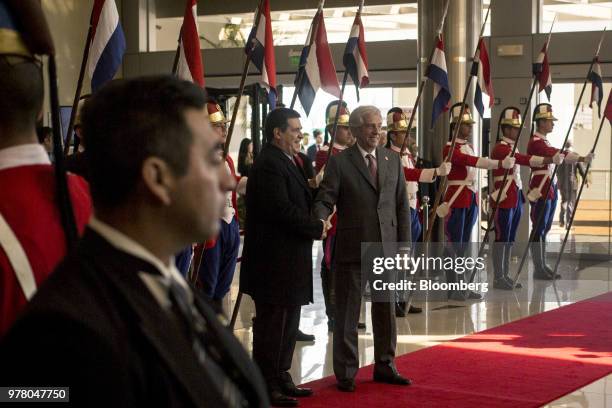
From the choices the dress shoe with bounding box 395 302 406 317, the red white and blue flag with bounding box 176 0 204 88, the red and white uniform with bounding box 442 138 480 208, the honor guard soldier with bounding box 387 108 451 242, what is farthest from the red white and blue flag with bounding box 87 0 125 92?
the red and white uniform with bounding box 442 138 480 208

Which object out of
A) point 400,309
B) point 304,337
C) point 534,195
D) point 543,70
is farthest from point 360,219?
point 534,195

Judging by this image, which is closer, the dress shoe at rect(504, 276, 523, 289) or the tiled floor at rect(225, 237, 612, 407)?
the tiled floor at rect(225, 237, 612, 407)

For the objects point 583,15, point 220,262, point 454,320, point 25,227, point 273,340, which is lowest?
point 454,320

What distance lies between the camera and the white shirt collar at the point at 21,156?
5.73 ft

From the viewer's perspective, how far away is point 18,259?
5.58 ft

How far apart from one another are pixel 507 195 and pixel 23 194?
360 inches

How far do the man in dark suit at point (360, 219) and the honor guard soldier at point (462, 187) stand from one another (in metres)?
3.37

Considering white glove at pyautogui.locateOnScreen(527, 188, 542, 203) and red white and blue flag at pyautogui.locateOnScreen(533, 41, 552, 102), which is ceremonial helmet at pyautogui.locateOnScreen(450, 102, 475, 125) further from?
white glove at pyautogui.locateOnScreen(527, 188, 542, 203)

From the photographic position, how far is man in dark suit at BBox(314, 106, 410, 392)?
5.66 m

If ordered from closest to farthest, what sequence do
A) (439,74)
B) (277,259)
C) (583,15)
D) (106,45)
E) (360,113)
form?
(277,259) → (106,45) → (360,113) → (439,74) → (583,15)

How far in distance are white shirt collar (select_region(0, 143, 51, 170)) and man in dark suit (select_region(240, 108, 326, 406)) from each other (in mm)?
3597

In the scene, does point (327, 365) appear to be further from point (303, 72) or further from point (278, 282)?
point (303, 72)

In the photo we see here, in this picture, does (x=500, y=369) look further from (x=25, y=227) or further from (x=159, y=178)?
(x=159, y=178)

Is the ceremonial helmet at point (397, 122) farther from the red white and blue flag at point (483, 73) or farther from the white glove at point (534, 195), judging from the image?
the white glove at point (534, 195)
